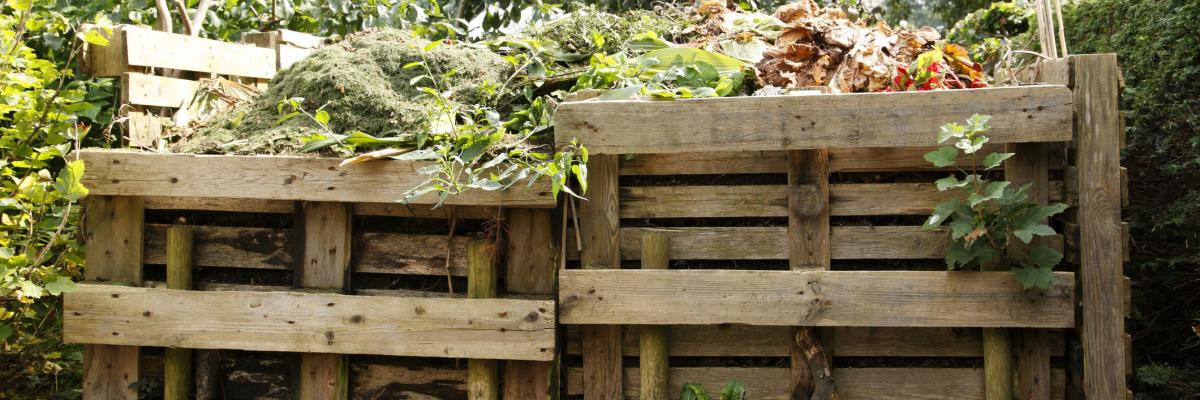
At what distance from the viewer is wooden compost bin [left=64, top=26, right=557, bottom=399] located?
144 inches

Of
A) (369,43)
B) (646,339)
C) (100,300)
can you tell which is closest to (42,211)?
(100,300)

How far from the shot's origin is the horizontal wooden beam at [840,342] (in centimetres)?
363

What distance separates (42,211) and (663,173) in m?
2.78

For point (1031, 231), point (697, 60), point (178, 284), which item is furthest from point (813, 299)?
point (178, 284)

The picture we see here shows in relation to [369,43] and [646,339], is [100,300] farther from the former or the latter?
[646,339]

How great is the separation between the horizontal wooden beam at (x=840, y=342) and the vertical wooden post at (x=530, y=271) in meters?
0.35

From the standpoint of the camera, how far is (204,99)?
4.58 m

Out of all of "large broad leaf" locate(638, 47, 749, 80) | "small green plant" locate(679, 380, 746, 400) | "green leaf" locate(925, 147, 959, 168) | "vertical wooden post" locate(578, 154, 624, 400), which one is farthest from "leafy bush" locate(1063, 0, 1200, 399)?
"vertical wooden post" locate(578, 154, 624, 400)

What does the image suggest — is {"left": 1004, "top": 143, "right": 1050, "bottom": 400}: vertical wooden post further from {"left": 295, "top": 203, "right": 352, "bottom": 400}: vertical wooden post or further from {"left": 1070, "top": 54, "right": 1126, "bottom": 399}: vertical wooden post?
{"left": 295, "top": 203, "right": 352, "bottom": 400}: vertical wooden post

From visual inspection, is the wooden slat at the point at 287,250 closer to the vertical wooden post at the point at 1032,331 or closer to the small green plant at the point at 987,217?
the small green plant at the point at 987,217

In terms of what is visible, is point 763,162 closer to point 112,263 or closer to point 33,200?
point 112,263

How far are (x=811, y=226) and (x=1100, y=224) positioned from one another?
102 centimetres

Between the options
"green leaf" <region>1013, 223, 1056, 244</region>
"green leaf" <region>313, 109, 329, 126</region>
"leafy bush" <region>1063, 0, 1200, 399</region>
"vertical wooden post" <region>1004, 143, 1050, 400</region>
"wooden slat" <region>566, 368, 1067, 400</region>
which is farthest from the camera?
"leafy bush" <region>1063, 0, 1200, 399</region>

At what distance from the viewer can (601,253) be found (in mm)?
3680
